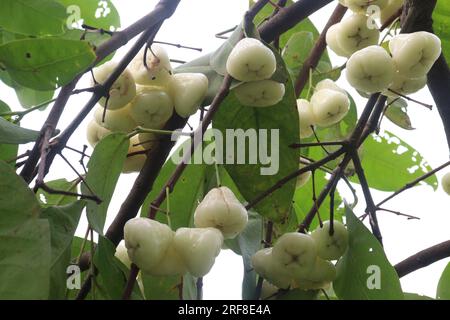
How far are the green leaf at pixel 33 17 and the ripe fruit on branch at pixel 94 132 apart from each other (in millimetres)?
119

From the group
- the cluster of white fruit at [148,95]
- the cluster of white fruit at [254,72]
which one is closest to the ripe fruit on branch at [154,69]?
the cluster of white fruit at [148,95]

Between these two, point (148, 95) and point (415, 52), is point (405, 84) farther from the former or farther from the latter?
point (148, 95)

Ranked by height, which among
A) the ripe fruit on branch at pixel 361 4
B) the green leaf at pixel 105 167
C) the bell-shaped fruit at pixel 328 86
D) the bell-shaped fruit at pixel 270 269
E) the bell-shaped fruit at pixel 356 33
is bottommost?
the bell-shaped fruit at pixel 270 269

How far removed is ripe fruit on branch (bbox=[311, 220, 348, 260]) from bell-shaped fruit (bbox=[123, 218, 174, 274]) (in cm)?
21

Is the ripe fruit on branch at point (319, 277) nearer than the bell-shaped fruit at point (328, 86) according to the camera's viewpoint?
Yes

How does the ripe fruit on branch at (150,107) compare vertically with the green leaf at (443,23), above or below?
below

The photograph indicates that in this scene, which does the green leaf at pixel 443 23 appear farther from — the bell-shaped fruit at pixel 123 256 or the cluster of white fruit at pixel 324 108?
the bell-shaped fruit at pixel 123 256

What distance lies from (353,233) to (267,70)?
0.73 ft

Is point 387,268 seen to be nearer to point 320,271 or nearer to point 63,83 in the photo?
point 320,271

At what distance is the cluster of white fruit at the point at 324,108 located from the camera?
917 mm

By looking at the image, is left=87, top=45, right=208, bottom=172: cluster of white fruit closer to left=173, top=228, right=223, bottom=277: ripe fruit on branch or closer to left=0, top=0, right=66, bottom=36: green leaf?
left=0, top=0, right=66, bottom=36: green leaf

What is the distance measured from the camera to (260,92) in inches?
31.5

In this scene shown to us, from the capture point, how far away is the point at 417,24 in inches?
34.8

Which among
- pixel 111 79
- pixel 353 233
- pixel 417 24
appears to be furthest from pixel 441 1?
pixel 111 79
